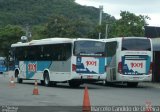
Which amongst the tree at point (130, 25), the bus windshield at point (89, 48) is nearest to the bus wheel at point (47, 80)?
the bus windshield at point (89, 48)

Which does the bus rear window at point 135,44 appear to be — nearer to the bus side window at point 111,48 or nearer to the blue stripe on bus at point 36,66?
the bus side window at point 111,48

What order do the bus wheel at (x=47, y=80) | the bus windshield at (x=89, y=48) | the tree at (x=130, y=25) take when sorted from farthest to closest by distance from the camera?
the tree at (x=130, y=25), the bus wheel at (x=47, y=80), the bus windshield at (x=89, y=48)

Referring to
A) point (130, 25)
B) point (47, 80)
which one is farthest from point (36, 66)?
point (130, 25)

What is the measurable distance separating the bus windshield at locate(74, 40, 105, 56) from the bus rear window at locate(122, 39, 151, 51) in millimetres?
2313

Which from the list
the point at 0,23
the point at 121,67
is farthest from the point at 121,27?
the point at 0,23

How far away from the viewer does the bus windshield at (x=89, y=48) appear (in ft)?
101

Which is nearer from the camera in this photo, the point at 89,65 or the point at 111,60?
the point at 89,65

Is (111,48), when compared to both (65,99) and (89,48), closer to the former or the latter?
(89,48)

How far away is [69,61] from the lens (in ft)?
102

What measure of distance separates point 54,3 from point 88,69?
78.1 m

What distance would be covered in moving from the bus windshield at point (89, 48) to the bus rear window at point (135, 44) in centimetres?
231

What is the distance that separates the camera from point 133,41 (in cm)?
3309

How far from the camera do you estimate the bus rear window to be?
3303 centimetres

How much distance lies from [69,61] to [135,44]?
15.9 feet
